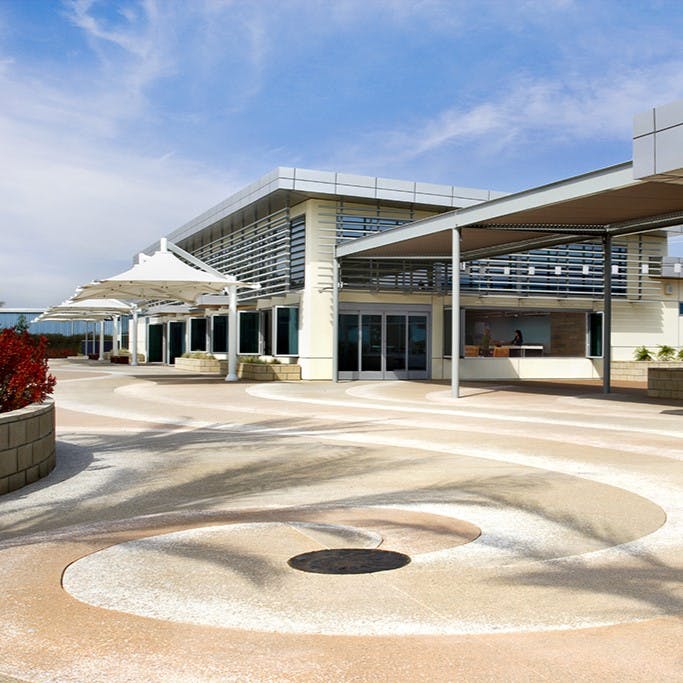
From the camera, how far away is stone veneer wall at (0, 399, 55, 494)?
25.8 ft

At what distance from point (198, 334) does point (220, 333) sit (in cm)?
383

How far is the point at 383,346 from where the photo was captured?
2734 cm

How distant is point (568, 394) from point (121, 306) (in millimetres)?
26798

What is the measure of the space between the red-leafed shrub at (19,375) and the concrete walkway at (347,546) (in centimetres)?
90

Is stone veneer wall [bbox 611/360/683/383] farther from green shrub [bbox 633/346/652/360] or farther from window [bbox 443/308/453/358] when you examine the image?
window [bbox 443/308/453/358]

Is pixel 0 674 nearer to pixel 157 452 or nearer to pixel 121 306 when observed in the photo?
pixel 157 452

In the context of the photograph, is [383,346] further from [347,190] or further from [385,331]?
[347,190]

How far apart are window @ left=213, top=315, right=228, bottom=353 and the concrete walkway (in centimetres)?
2252

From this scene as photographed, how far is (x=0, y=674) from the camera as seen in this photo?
364cm

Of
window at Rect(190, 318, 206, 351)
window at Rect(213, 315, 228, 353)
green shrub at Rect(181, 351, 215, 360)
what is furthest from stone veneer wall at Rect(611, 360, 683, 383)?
window at Rect(190, 318, 206, 351)

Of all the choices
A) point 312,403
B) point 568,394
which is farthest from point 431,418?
point 568,394

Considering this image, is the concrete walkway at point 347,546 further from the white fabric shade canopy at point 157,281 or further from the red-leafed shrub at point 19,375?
the white fabric shade canopy at point 157,281

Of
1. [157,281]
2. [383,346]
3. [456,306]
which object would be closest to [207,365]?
[383,346]

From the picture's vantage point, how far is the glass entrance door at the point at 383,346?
Result: 26875 millimetres
